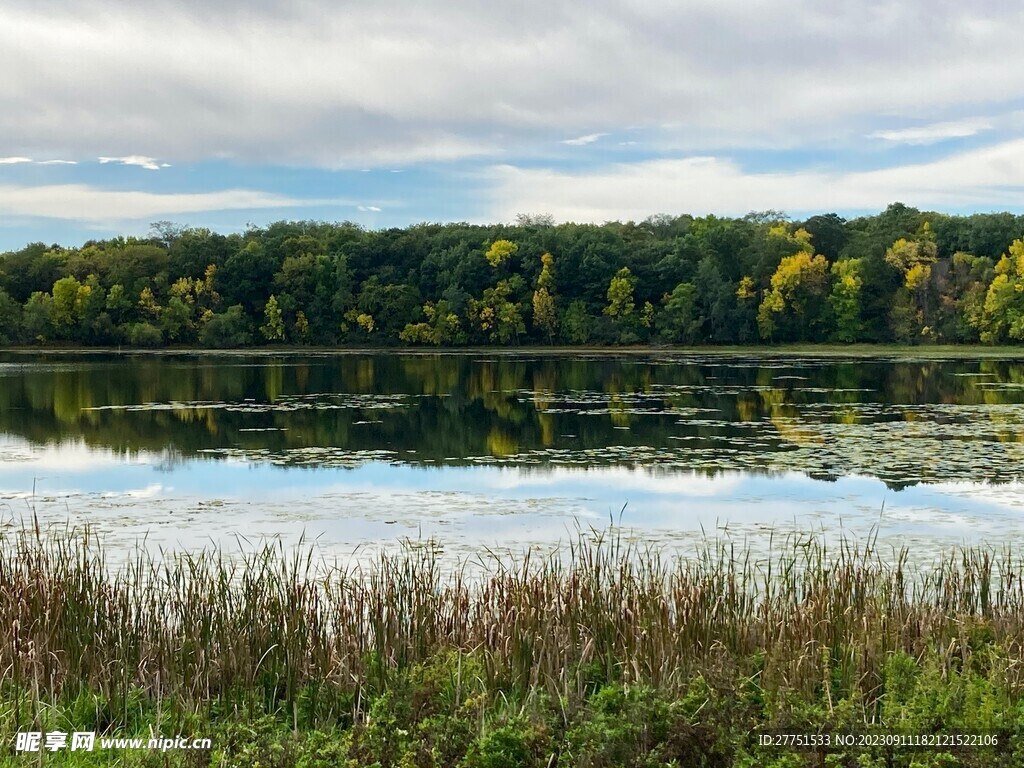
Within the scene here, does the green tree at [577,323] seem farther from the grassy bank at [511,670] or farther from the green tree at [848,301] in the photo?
the grassy bank at [511,670]

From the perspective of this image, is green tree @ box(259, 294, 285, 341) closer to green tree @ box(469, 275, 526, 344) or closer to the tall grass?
green tree @ box(469, 275, 526, 344)

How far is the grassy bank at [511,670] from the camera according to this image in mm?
4914

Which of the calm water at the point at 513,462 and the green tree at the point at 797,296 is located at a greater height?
the green tree at the point at 797,296

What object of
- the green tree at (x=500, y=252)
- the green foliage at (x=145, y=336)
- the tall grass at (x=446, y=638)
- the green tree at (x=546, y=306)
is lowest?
the green foliage at (x=145, y=336)

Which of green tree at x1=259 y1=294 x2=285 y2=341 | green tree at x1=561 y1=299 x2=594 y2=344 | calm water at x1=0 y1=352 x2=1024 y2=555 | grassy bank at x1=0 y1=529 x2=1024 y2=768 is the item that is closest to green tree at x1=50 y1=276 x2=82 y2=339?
green tree at x1=259 y1=294 x2=285 y2=341

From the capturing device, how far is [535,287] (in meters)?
85.4

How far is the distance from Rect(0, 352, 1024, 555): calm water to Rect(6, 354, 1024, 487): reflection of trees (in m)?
0.11

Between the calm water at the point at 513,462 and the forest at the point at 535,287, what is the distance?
138ft

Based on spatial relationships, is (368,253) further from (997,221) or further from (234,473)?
(234,473)

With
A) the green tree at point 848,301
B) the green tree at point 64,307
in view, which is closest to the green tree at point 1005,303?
the green tree at point 848,301

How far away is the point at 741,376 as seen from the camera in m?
40.6

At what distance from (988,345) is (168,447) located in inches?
2328

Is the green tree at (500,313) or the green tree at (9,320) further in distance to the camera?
the green tree at (500,313)

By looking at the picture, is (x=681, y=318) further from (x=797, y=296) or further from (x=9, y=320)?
(x=9, y=320)
